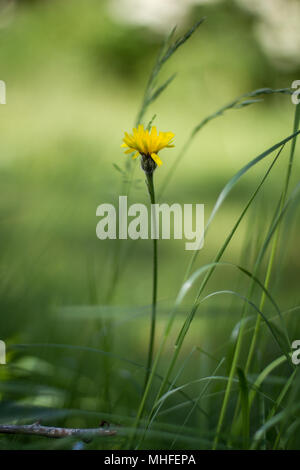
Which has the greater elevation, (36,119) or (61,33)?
(61,33)

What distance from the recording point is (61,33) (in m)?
3.11

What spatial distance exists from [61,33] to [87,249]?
7.11ft

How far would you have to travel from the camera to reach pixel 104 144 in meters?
2.15

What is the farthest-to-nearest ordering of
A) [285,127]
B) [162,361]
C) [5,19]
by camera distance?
[5,19] → [285,127] → [162,361]

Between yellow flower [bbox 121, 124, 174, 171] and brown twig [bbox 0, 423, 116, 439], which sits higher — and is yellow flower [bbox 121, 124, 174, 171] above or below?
above

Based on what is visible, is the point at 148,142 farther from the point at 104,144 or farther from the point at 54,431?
the point at 104,144

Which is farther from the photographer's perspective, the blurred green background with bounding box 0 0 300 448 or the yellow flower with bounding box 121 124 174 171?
the blurred green background with bounding box 0 0 300 448

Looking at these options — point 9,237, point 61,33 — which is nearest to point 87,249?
point 9,237

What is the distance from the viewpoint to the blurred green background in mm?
931

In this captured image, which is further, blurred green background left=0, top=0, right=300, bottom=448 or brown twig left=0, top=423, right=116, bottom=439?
blurred green background left=0, top=0, right=300, bottom=448

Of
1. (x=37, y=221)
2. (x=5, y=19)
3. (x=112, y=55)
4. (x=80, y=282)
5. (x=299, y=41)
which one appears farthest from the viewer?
(x=5, y=19)

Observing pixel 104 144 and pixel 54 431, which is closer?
Answer: pixel 54 431

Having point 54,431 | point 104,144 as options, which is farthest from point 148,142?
point 104,144
